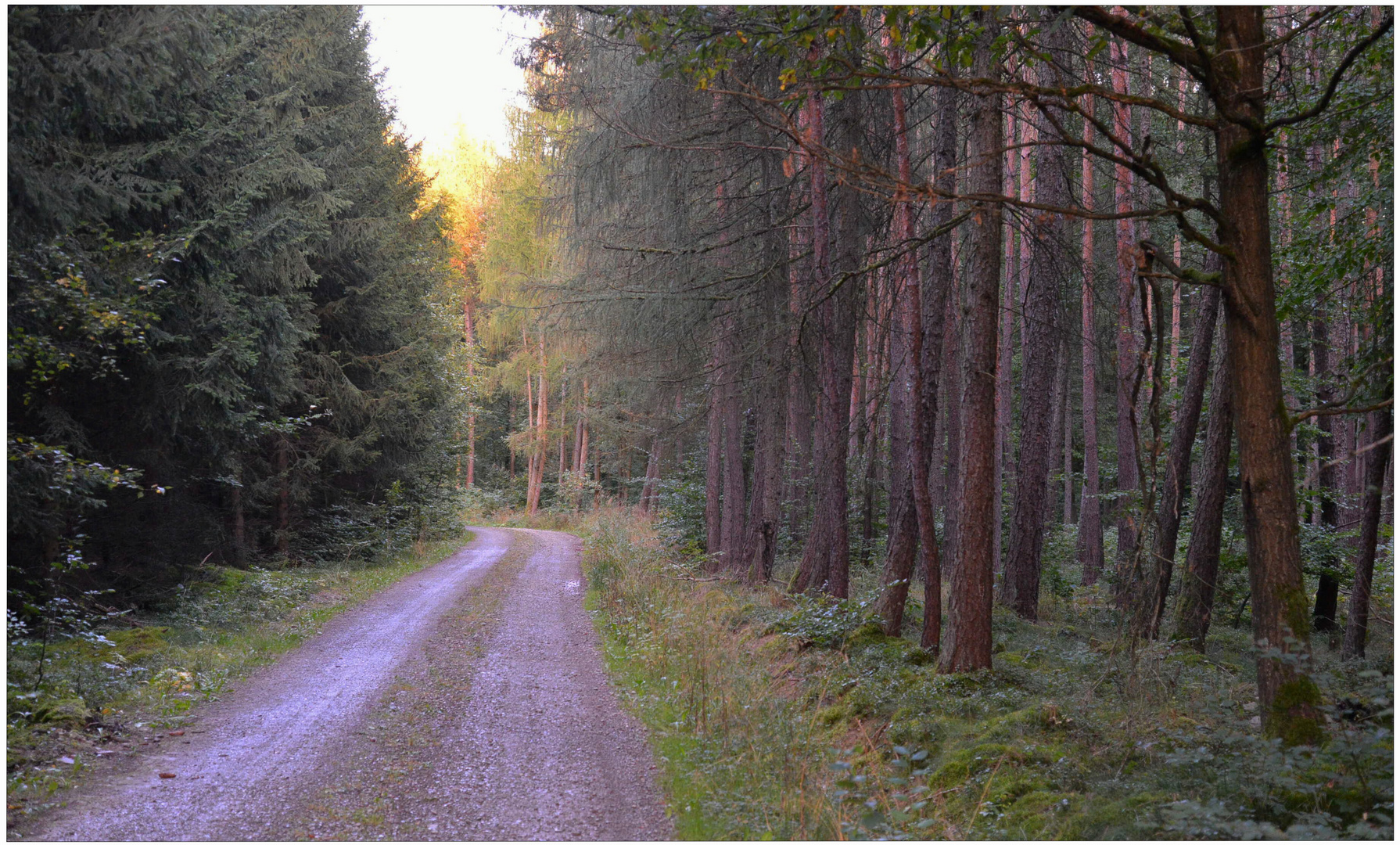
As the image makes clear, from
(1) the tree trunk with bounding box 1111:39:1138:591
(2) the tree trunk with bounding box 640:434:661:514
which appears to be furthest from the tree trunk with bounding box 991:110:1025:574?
(2) the tree trunk with bounding box 640:434:661:514

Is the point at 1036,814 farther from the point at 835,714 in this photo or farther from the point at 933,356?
the point at 933,356

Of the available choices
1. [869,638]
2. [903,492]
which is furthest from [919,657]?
[903,492]

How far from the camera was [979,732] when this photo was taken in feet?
20.0

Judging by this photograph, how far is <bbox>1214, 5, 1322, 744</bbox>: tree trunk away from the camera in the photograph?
14.8 feet

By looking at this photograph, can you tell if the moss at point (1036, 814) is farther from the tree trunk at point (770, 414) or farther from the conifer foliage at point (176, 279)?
the conifer foliage at point (176, 279)

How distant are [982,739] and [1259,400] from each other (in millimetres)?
2916

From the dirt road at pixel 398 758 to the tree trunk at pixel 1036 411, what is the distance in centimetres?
597

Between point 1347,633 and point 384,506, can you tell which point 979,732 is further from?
point 384,506

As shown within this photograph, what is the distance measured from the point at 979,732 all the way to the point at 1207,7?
567 centimetres

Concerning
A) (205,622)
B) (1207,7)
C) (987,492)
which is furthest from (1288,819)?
(205,622)

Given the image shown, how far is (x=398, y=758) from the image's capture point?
5805 millimetres

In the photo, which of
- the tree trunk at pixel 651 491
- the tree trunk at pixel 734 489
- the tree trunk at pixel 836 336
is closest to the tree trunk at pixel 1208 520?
the tree trunk at pixel 836 336

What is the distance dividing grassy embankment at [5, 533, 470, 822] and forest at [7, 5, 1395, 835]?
0.47 metres

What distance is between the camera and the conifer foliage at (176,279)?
258 inches
